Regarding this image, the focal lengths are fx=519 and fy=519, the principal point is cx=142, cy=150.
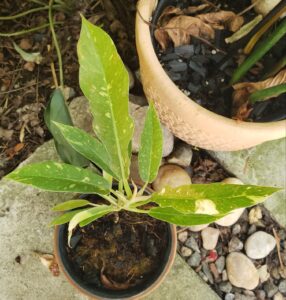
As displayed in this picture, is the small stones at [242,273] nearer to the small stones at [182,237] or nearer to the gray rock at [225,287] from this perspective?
the gray rock at [225,287]

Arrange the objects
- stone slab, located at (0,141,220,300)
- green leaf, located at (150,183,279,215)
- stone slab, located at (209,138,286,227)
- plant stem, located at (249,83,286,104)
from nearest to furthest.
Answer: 1. green leaf, located at (150,183,279,215)
2. plant stem, located at (249,83,286,104)
3. stone slab, located at (0,141,220,300)
4. stone slab, located at (209,138,286,227)

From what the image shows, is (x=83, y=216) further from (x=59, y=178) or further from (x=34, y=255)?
(x=34, y=255)

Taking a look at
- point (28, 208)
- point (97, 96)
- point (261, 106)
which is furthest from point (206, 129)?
point (28, 208)

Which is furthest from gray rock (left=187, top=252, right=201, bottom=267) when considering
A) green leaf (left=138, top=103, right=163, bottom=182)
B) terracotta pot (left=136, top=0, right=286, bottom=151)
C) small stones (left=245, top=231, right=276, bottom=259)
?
green leaf (left=138, top=103, right=163, bottom=182)

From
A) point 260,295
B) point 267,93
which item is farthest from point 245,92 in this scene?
point 260,295

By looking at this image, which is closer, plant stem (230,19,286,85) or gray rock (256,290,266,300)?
plant stem (230,19,286,85)

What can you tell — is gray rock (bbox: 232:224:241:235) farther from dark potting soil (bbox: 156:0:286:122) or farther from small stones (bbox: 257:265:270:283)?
dark potting soil (bbox: 156:0:286:122)

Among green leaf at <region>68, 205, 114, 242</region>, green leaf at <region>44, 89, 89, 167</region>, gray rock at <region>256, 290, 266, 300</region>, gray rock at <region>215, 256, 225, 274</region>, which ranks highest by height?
green leaf at <region>68, 205, 114, 242</region>
